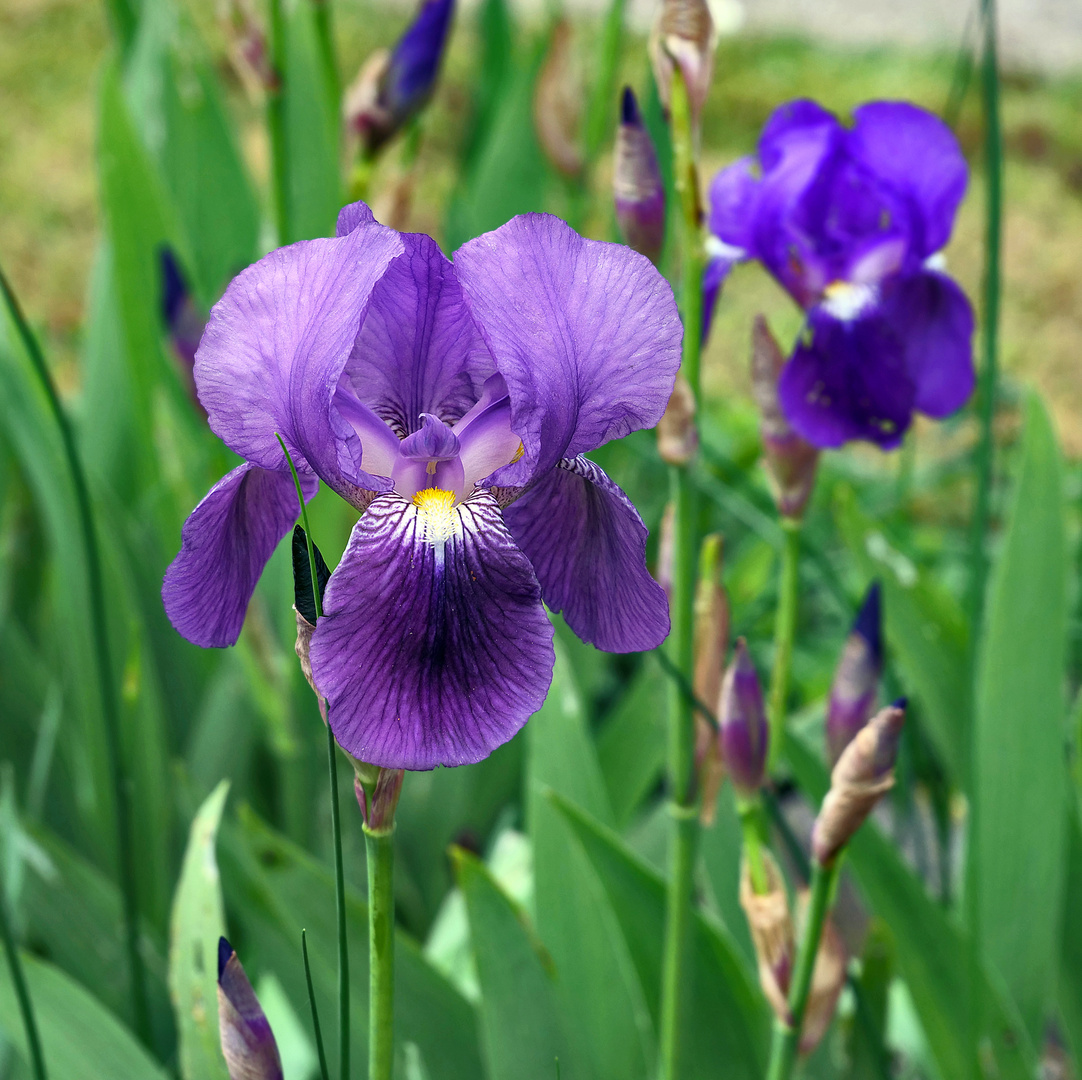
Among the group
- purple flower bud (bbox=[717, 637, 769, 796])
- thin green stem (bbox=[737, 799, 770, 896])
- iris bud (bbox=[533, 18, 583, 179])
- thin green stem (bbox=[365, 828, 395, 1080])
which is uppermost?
iris bud (bbox=[533, 18, 583, 179])

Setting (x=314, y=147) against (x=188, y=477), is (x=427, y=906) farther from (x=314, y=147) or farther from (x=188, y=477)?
(x=314, y=147)

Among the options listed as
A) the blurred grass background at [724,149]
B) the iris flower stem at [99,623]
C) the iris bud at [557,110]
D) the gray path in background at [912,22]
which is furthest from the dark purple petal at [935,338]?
the gray path in background at [912,22]

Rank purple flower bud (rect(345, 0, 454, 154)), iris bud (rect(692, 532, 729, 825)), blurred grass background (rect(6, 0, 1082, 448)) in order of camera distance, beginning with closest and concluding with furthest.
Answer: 1. iris bud (rect(692, 532, 729, 825))
2. purple flower bud (rect(345, 0, 454, 154))
3. blurred grass background (rect(6, 0, 1082, 448))

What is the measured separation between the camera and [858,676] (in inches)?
29.1

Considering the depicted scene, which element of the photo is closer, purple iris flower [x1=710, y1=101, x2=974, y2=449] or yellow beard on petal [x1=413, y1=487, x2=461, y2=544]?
yellow beard on petal [x1=413, y1=487, x2=461, y2=544]

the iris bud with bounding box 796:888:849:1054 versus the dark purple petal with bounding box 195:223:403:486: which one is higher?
the dark purple petal with bounding box 195:223:403:486

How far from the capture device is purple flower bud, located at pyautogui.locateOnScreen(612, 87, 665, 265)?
66 centimetres

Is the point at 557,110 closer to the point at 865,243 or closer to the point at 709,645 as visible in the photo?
the point at 865,243

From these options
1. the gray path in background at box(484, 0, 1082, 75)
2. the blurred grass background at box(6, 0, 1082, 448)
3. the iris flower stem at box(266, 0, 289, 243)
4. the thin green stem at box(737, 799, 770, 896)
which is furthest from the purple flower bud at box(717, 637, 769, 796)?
the gray path in background at box(484, 0, 1082, 75)

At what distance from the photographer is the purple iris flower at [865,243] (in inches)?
33.1

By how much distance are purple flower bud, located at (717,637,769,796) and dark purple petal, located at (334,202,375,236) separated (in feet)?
1.21

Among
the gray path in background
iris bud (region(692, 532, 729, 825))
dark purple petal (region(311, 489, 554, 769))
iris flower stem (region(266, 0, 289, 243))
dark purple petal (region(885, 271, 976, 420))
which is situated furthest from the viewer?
the gray path in background

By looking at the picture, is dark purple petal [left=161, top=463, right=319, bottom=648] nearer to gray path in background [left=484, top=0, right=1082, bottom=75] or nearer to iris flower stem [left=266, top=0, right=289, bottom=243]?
iris flower stem [left=266, top=0, right=289, bottom=243]

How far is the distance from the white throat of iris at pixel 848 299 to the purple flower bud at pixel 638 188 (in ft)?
0.80
